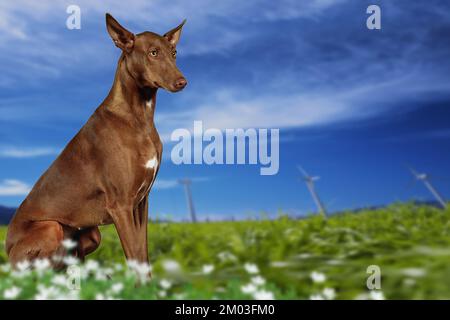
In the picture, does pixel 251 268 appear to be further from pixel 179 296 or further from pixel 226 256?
pixel 179 296

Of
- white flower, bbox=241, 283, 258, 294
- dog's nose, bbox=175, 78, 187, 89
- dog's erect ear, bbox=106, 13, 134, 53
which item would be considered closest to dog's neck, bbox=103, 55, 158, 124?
dog's erect ear, bbox=106, 13, 134, 53

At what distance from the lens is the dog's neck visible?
5219 mm

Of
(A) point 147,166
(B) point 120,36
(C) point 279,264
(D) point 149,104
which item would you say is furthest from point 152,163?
(C) point 279,264

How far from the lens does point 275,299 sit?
4.66 meters

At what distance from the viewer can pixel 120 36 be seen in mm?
5141

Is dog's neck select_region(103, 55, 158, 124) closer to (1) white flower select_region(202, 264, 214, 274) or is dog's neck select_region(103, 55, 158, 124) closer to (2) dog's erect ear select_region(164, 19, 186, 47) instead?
(2) dog's erect ear select_region(164, 19, 186, 47)

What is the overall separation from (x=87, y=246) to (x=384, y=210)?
366 cm

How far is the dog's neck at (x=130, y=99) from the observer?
5219 millimetres

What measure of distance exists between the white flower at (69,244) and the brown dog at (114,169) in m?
0.04

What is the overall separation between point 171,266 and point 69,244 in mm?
1078
